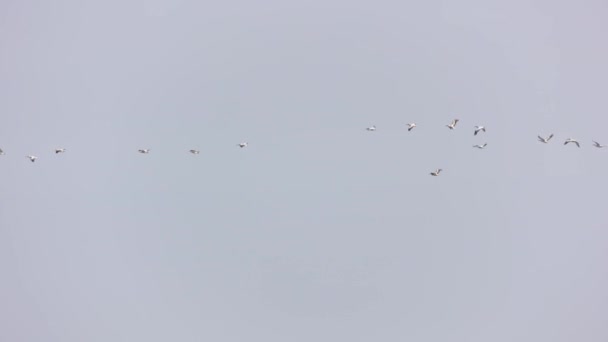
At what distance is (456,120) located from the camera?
195500mm

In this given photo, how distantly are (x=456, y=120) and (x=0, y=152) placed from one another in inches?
2191

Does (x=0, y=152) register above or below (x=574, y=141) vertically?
below

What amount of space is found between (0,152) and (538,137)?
216 feet

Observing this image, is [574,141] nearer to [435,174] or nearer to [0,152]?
[435,174]

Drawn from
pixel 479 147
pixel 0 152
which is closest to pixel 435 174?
pixel 479 147

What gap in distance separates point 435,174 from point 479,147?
6297mm

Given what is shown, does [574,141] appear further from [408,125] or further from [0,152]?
[0,152]

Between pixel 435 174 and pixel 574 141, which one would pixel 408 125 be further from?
pixel 574 141

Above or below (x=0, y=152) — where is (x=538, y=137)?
above

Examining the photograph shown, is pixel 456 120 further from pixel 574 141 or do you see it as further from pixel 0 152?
pixel 0 152

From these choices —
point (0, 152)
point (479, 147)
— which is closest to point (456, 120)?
point (479, 147)

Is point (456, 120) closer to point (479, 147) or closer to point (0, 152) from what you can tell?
point (479, 147)

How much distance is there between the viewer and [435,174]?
200 meters

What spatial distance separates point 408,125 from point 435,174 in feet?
23.8
